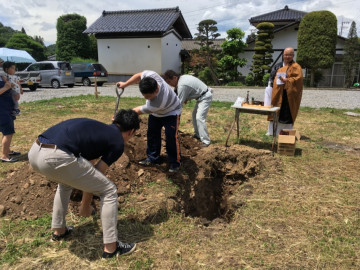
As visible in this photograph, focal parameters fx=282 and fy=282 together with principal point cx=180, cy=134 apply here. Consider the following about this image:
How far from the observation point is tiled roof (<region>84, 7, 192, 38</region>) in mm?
21438

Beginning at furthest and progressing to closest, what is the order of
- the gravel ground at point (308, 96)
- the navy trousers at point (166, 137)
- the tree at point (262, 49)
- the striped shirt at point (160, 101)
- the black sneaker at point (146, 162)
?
1. the tree at point (262, 49)
2. the gravel ground at point (308, 96)
3. the black sneaker at point (146, 162)
4. the navy trousers at point (166, 137)
5. the striped shirt at point (160, 101)

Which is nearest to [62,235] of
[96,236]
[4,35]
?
[96,236]

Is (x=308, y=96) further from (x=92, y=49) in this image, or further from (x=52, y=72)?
(x=92, y=49)

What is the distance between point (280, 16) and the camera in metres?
25.4

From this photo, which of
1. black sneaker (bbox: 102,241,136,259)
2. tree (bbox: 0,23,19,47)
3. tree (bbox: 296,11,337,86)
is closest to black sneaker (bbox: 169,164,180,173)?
black sneaker (bbox: 102,241,136,259)

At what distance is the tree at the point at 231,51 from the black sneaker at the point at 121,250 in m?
18.3

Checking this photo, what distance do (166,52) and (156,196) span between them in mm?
20146

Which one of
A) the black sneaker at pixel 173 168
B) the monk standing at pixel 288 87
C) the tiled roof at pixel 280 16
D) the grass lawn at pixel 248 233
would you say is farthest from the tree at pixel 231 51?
the black sneaker at pixel 173 168

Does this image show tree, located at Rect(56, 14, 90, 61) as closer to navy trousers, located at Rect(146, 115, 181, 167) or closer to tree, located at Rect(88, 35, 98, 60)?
tree, located at Rect(88, 35, 98, 60)

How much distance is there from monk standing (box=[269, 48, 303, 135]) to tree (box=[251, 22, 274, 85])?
1372 centimetres

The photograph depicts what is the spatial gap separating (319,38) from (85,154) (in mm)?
18412

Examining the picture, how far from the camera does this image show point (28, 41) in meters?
36.8

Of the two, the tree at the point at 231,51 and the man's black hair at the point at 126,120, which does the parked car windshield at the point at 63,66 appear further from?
the man's black hair at the point at 126,120

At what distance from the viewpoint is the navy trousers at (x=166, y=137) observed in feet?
12.7
